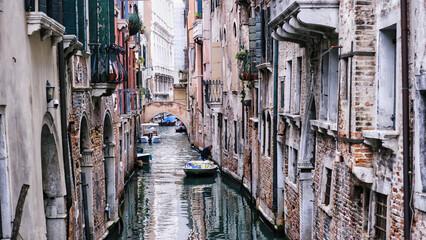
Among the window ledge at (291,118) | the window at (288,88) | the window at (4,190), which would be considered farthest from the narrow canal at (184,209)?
the window at (4,190)

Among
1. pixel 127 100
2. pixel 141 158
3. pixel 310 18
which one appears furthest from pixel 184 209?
pixel 310 18

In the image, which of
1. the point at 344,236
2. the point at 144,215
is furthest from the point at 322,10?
the point at 144,215

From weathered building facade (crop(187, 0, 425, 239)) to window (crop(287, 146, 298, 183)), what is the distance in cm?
5

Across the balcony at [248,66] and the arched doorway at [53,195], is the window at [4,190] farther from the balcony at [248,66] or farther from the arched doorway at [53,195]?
the balcony at [248,66]

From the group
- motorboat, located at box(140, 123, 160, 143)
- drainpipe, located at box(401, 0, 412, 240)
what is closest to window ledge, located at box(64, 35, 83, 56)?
drainpipe, located at box(401, 0, 412, 240)

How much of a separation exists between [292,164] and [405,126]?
7793mm

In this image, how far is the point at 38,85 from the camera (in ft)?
30.0

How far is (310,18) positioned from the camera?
9.72 m

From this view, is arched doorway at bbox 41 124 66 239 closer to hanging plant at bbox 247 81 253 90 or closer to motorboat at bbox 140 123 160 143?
hanging plant at bbox 247 81 253 90

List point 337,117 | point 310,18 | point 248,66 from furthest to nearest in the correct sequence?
point 248,66 → point 310,18 → point 337,117

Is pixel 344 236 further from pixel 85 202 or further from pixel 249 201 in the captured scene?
pixel 249 201

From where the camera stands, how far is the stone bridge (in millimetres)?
48606

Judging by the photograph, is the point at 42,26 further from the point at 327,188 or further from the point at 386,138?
the point at 327,188

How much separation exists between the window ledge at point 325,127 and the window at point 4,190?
16.3ft
